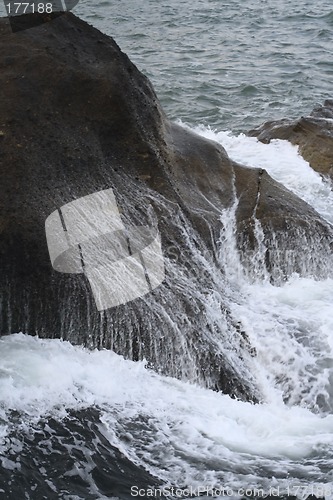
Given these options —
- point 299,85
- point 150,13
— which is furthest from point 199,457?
point 150,13

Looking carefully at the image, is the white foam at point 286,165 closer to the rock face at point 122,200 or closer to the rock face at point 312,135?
the rock face at point 312,135

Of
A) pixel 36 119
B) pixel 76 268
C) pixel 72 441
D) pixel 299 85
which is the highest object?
pixel 36 119

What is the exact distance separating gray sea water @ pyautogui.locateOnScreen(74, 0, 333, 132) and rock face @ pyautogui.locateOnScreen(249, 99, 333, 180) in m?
1.28

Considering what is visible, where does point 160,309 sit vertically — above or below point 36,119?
below

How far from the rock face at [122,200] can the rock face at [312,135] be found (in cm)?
246

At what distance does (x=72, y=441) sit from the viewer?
5.37 m

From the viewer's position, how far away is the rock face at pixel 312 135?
36.1ft

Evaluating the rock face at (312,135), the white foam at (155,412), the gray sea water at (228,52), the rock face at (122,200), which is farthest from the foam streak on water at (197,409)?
the gray sea water at (228,52)

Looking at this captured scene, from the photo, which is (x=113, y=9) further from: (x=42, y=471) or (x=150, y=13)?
(x=42, y=471)

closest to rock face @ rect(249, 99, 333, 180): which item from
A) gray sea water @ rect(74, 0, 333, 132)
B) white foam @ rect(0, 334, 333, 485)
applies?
gray sea water @ rect(74, 0, 333, 132)

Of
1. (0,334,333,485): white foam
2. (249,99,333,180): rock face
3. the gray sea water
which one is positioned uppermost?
(0,334,333,485): white foam

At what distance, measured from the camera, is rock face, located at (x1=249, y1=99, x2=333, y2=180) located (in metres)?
11.0

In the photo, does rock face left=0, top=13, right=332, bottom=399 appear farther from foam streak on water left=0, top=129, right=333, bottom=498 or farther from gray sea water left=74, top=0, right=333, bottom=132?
gray sea water left=74, top=0, right=333, bottom=132

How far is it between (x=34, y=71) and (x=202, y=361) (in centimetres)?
308
